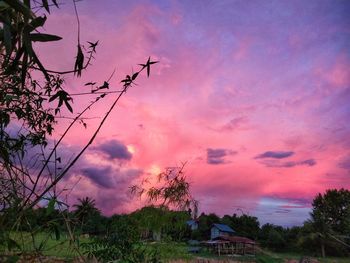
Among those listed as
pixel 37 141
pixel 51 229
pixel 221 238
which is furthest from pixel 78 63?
pixel 221 238

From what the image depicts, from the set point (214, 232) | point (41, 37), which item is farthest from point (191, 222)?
point (214, 232)

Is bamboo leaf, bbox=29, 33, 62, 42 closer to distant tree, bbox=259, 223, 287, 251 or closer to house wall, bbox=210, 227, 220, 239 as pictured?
distant tree, bbox=259, 223, 287, 251

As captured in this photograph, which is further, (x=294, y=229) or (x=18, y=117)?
(x=294, y=229)

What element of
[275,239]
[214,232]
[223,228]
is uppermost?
[223,228]

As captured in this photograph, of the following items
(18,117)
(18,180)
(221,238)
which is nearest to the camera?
(18,180)

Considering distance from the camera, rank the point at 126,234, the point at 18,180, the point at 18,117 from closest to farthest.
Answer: the point at 18,180, the point at 18,117, the point at 126,234

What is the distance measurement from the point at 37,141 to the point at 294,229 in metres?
66.1

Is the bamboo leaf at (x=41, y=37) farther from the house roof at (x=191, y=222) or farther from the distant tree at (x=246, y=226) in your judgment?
the distant tree at (x=246, y=226)

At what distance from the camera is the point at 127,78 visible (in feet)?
7.79

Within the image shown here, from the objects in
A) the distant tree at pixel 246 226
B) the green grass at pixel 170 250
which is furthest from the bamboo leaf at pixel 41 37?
the distant tree at pixel 246 226

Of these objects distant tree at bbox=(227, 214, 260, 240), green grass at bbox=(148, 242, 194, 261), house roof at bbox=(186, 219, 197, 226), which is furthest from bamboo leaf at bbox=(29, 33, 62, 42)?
distant tree at bbox=(227, 214, 260, 240)

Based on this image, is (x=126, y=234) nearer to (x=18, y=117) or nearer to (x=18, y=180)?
(x=18, y=117)

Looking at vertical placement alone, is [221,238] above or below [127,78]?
above

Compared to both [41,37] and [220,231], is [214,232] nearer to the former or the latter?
[220,231]
